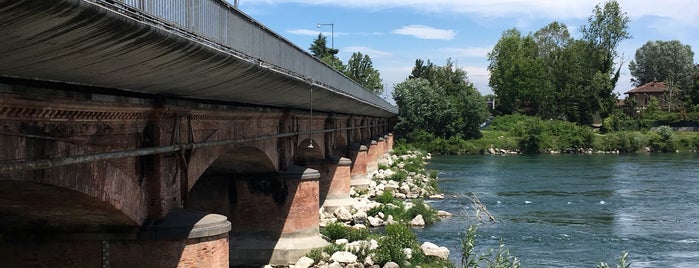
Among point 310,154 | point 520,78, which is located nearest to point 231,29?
point 310,154

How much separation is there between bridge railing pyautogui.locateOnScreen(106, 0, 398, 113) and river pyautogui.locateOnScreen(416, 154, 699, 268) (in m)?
8.30

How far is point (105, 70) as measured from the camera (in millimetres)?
8734

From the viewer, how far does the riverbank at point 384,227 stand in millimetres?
20781

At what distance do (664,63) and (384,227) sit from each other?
114m

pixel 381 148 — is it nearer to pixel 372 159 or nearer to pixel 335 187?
pixel 372 159

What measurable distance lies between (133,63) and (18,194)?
2.45 m

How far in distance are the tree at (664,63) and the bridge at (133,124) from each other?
110 metres

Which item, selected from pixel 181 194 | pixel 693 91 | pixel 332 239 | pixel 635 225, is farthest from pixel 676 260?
pixel 693 91

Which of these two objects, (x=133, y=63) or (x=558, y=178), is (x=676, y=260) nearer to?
(x=133, y=63)

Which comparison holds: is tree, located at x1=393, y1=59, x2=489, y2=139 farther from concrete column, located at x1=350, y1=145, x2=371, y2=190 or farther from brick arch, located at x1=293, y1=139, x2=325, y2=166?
brick arch, located at x1=293, y1=139, x2=325, y2=166

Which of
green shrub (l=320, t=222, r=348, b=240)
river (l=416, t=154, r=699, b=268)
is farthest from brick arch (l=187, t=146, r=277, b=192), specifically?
river (l=416, t=154, r=699, b=268)

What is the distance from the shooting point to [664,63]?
12900cm

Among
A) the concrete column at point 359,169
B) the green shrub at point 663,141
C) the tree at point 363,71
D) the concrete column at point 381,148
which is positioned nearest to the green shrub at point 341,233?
the concrete column at point 359,169

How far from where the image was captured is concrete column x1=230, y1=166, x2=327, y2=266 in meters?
21.5
